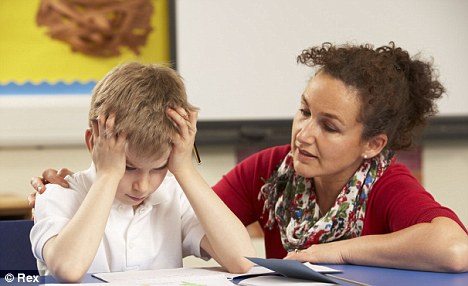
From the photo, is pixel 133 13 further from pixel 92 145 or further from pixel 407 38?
pixel 92 145

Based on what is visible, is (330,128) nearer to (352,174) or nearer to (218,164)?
(352,174)

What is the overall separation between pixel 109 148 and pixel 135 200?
0.15 metres

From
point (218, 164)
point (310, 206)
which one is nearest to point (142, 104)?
point (310, 206)

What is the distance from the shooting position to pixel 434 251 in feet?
5.56

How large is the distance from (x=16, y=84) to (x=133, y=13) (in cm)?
60

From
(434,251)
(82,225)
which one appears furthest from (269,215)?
(82,225)

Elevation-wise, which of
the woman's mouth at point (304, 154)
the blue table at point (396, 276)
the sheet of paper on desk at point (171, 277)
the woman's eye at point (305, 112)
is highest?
the woman's eye at point (305, 112)

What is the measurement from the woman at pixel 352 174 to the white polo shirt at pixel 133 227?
143 mm

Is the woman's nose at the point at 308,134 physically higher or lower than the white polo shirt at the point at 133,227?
higher

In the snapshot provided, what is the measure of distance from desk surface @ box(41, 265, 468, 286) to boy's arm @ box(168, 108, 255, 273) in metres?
0.20

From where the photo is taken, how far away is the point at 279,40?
12.4 feet

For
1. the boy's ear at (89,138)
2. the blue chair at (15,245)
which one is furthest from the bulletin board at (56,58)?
the boy's ear at (89,138)

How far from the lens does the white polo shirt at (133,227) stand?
1.61 m

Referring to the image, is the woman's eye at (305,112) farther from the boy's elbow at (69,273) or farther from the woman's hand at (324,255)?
the boy's elbow at (69,273)
